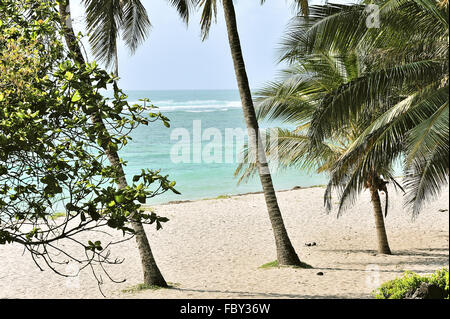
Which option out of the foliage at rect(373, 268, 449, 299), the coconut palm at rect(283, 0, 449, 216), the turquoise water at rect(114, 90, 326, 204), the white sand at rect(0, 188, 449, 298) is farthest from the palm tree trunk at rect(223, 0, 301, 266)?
the foliage at rect(373, 268, 449, 299)

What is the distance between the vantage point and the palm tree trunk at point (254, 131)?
10289 millimetres

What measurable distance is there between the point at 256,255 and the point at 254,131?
11.4ft

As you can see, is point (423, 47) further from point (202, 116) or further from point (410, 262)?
point (202, 116)

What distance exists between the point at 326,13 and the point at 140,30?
5.16 m

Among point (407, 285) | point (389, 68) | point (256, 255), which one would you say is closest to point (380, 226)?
point (256, 255)

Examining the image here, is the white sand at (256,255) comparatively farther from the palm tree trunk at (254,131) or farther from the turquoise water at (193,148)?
the turquoise water at (193,148)

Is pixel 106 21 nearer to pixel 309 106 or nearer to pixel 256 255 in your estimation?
pixel 309 106

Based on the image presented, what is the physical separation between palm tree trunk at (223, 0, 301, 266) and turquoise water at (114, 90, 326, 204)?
2.61 meters

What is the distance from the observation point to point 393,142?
741 cm

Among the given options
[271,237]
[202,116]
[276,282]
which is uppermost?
[202,116]

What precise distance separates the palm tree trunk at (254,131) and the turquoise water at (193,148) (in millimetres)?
2614

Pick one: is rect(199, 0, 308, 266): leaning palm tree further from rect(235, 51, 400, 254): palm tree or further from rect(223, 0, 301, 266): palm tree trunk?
rect(235, 51, 400, 254): palm tree
